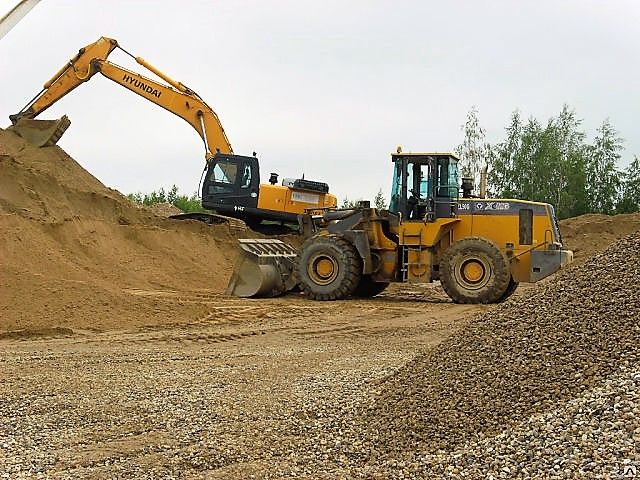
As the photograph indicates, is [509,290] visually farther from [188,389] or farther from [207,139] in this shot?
[207,139]

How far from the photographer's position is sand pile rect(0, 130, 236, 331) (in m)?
13.0

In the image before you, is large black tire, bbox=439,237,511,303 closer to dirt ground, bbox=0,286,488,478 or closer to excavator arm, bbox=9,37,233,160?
dirt ground, bbox=0,286,488,478

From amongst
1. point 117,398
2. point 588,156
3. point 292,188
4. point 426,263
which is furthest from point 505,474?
point 588,156

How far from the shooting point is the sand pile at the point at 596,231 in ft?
84.6

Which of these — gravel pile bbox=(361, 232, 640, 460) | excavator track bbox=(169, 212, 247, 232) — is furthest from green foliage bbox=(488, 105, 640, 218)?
gravel pile bbox=(361, 232, 640, 460)

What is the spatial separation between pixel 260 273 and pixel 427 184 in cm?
337

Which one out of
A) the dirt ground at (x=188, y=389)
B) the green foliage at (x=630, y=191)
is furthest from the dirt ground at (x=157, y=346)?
the green foliage at (x=630, y=191)

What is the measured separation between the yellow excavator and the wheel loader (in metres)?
5.51

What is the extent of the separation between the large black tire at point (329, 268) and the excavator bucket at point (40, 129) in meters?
8.27

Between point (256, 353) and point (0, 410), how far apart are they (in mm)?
3457

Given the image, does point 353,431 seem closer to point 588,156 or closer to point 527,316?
point 527,316

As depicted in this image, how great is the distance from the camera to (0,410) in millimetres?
6832

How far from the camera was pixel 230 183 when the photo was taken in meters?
21.9

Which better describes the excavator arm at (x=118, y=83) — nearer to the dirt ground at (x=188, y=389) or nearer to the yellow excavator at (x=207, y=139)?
the yellow excavator at (x=207, y=139)
